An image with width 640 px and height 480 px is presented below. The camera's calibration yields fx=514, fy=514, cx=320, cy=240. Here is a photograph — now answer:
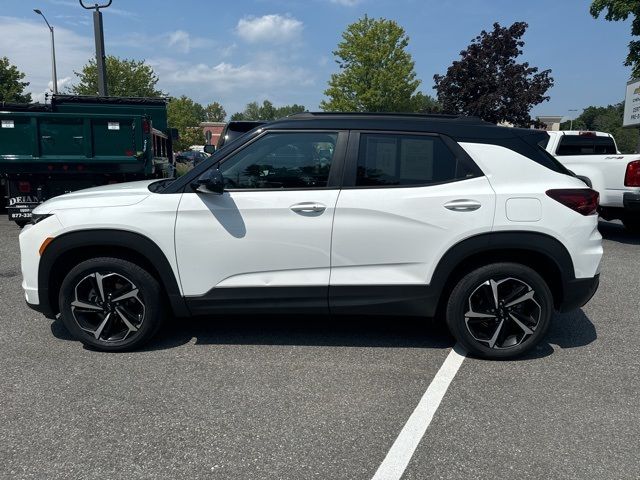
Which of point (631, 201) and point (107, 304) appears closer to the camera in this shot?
point (107, 304)

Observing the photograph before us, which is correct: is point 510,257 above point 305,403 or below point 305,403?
above

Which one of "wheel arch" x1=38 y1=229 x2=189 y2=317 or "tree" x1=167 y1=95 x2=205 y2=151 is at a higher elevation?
"tree" x1=167 y1=95 x2=205 y2=151

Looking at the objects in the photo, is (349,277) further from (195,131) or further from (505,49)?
(195,131)

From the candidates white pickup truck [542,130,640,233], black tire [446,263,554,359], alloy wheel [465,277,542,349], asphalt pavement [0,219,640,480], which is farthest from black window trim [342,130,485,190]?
white pickup truck [542,130,640,233]

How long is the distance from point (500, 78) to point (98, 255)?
27261 millimetres

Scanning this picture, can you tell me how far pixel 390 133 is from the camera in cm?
371

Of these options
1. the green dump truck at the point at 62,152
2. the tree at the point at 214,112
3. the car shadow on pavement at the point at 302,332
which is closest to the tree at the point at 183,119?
the green dump truck at the point at 62,152

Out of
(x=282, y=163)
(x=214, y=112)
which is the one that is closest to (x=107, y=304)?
(x=282, y=163)

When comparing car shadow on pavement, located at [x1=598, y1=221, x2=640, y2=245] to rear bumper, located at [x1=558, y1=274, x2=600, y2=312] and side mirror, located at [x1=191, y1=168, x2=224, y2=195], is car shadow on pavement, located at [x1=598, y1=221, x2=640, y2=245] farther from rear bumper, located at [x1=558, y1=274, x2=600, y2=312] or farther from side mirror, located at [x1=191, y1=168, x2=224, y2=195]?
side mirror, located at [x1=191, y1=168, x2=224, y2=195]

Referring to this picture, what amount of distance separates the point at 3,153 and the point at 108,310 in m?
6.85

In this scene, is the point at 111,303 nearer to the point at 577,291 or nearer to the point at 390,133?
the point at 390,133

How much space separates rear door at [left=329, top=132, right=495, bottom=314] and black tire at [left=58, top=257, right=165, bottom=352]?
4.44 feet

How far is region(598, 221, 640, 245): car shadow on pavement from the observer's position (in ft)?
29.5

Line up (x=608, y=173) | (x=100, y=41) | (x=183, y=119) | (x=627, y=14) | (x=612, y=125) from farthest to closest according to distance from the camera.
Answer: (x=612, y=125)
(x=183, y=119)
(x=627, y=14)
(x=100, y=41)
(x=608, y=173)
